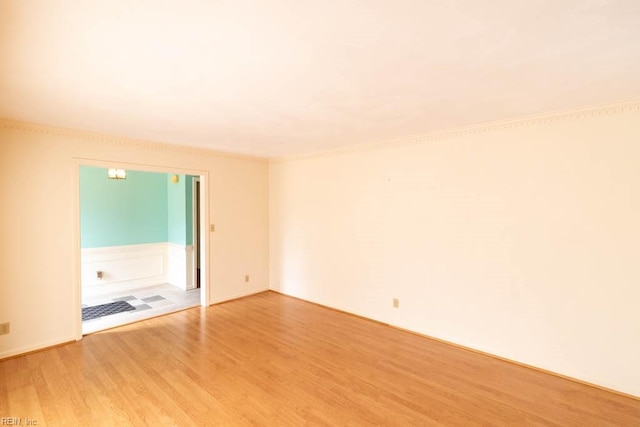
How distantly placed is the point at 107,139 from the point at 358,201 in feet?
10.6

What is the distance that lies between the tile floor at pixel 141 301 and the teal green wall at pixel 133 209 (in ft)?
2.83

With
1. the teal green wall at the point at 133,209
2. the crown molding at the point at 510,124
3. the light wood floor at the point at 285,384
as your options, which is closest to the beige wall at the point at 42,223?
the light wood floor at the point at 285,384

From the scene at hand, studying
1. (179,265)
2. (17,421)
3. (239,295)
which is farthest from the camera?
(179,265)

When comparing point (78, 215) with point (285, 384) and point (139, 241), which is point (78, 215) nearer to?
point (139, 241)

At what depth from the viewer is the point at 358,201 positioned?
4281 mm

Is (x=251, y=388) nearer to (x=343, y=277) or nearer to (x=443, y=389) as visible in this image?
(x=443, y=389)

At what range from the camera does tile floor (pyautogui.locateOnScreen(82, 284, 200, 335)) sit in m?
4.03

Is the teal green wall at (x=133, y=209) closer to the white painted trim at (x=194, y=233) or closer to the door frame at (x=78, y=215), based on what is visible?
the white painted trim at (x=194, y=233)

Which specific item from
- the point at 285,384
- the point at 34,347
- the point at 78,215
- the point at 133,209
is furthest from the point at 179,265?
the point at 285,384

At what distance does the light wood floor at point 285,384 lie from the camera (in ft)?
7.38

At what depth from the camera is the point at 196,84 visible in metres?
2.14

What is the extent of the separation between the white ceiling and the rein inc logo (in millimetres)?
2385

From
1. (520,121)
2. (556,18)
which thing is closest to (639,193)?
(520,121)

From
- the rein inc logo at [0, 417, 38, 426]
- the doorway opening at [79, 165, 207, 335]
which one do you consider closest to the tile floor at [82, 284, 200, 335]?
the doorway opening at [79, 165, 207, 335]
